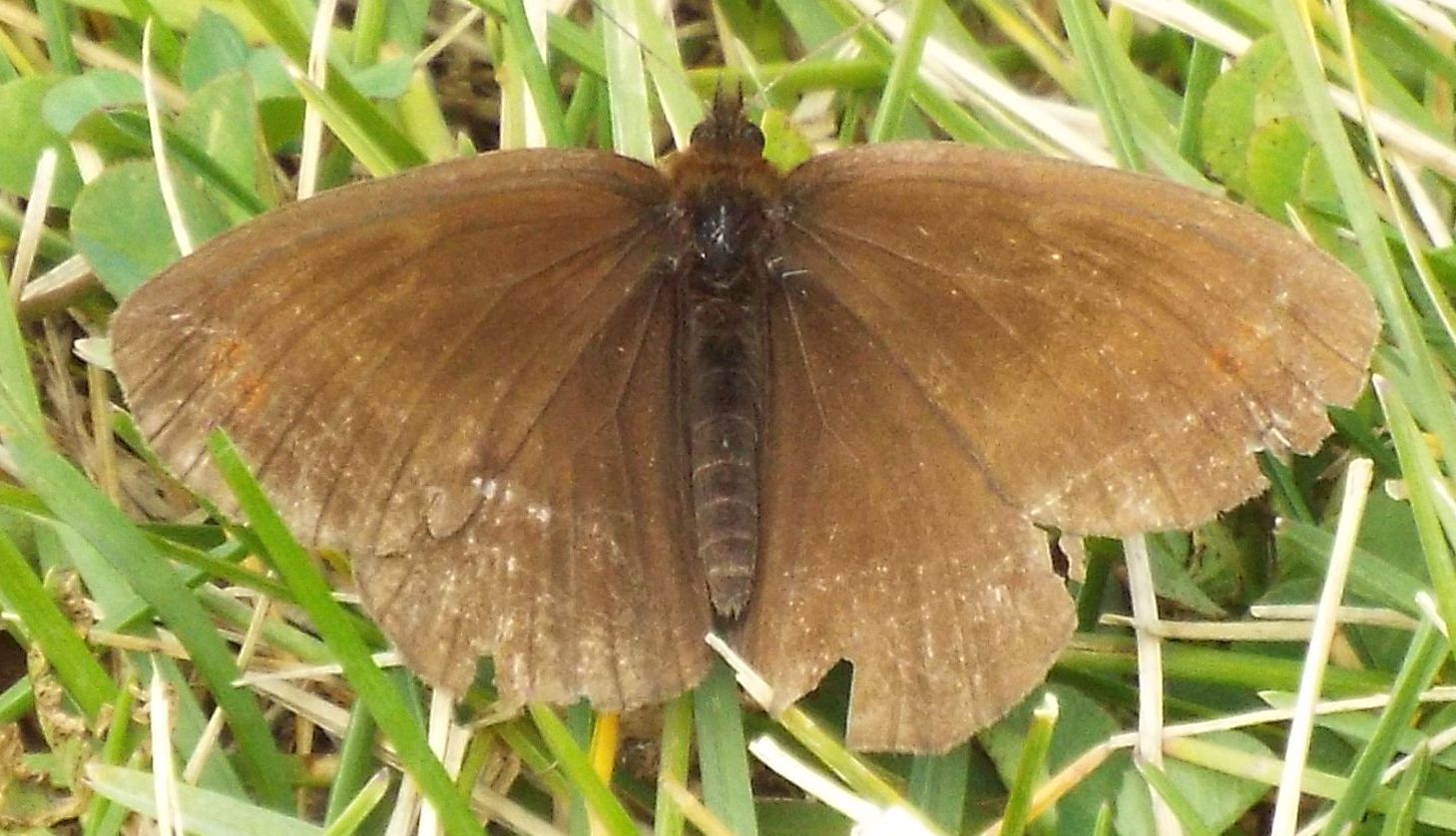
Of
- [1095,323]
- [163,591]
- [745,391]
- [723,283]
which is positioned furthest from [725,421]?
[163,591]

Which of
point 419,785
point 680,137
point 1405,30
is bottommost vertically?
point 419,785

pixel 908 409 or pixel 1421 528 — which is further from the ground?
pixel 908 409

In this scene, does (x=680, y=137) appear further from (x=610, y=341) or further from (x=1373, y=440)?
(x=1373, y=440)

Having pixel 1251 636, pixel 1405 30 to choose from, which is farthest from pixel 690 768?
pixel 1405 30

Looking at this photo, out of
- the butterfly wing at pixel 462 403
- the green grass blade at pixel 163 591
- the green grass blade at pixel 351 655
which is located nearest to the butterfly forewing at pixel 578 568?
the butterfly wing at pixel 462 403

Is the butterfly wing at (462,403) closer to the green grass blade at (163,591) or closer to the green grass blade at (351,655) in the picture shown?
the green grass blade at (351,655)

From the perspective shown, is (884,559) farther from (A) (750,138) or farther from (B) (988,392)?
(A) (750,138)

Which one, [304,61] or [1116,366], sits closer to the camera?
[1116,366]

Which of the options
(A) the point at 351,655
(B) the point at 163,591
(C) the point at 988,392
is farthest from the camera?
(B) the point at 163,591
